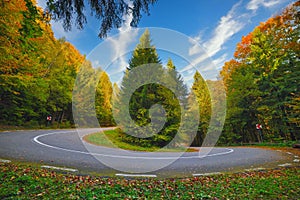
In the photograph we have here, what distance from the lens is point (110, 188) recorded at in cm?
315

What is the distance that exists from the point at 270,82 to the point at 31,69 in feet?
68.7

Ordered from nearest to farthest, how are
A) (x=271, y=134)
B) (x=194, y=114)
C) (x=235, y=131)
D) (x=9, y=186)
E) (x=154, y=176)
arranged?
(x=9, y=186) → (x=154, y=176) → (x=194, y=114) → (x=271, y=134) → (x=235, y=131)

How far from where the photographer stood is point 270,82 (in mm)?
15500

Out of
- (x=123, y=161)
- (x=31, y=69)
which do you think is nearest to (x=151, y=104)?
(x=123, y=161)

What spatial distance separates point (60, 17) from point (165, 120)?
1002cm

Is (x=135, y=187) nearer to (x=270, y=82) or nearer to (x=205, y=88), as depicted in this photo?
(x=205, y=88)

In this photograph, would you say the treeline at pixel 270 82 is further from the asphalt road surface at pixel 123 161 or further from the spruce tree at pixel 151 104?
the asphalt road surface at pixel 123 161

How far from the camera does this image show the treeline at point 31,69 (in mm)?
4211

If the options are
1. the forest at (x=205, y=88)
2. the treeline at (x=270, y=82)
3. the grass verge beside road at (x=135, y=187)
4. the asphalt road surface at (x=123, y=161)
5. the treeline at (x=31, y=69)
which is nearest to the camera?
the grass verge beside road at (x=135, y=187)

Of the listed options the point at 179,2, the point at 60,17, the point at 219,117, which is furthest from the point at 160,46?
the point at 219,117

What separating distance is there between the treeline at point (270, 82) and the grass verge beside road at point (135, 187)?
43.7ft

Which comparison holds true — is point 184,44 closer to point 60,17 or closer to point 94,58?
point 94,58

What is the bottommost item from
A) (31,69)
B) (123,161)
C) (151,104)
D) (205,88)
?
(123,161)

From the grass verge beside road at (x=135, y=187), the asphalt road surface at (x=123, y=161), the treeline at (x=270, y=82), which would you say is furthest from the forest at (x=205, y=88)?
the grass verge beside road at (x=135, y=187)
